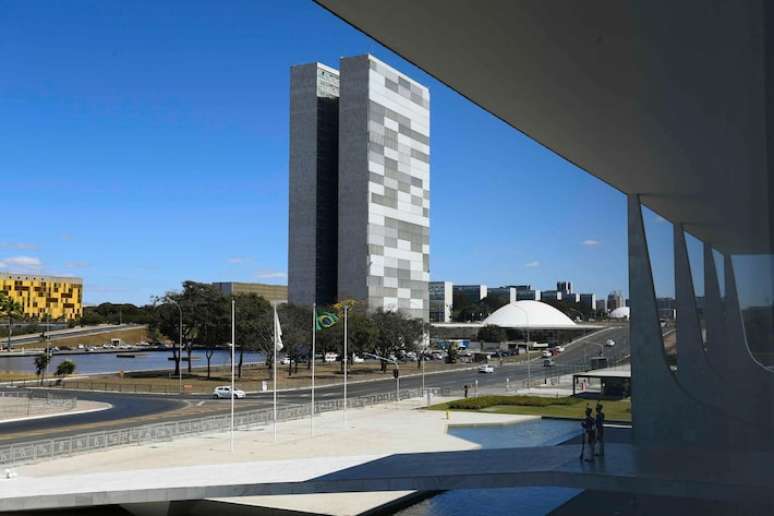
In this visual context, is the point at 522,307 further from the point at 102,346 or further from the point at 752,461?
the point at 752,461

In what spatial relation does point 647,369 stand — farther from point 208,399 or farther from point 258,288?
point 258,288

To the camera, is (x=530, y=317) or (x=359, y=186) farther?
(x=530, y=317)

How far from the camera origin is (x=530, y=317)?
103 metres

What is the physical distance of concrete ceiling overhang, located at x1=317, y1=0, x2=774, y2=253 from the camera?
6.59 m

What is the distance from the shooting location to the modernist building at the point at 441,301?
155750 millimetres

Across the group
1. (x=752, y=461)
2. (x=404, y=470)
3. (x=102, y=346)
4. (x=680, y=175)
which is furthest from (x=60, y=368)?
(x=102, y=346)

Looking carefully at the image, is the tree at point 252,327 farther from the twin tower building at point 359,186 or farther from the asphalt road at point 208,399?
the twin tower building at point 359,186

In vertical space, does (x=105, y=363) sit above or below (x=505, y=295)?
below

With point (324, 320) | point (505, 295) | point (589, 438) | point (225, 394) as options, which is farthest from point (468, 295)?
point (589, 438)

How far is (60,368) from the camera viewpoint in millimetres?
56719

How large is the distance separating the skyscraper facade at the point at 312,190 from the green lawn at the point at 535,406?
61.1 meters

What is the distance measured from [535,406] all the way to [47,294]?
13960 centimetres

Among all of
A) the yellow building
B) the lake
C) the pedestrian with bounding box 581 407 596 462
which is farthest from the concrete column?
the yellow building

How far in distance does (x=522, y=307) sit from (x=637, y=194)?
89864 mm
